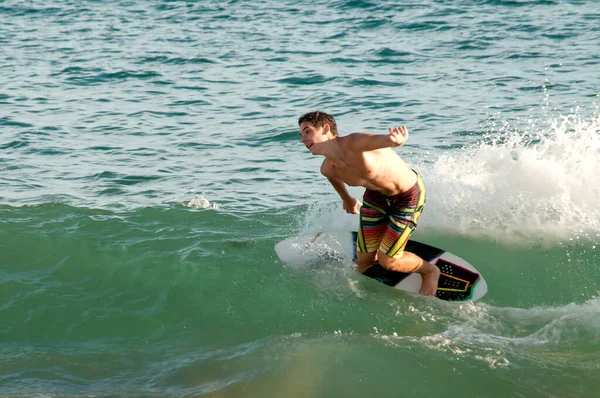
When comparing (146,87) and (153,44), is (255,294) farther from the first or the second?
(153,44)

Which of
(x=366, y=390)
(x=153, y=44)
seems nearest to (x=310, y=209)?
(x=366, y=390)

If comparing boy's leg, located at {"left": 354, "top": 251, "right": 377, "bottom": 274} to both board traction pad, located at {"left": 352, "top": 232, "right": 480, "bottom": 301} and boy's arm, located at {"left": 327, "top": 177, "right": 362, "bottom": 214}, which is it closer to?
board traction pad, located at {"left": 352, "top": 232, "right": 480, "bottom": 301}

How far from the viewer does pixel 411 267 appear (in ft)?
25.7

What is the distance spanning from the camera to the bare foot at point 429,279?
7.88 metres

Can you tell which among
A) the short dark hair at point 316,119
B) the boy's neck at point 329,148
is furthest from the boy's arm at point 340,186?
the short dark hair at point 316,119

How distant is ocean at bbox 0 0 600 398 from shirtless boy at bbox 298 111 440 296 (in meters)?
0.40

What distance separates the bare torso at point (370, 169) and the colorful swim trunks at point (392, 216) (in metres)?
0.10

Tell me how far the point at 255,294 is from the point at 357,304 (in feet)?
3.51

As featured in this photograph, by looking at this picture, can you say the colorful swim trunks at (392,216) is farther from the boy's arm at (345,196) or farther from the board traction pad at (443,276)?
the board traction pad at (443,276)

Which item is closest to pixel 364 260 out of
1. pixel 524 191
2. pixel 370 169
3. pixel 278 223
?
pixel 370 169

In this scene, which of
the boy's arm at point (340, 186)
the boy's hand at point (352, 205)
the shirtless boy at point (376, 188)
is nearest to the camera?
the shirtless boy at point (376, 188)

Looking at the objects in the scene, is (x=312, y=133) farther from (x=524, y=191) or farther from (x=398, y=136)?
(x=524, y=191)

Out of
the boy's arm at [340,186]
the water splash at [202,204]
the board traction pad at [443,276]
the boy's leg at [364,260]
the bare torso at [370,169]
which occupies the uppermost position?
the bare torso at [370,169]

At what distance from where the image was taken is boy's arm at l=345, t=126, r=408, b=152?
6.11 meters
